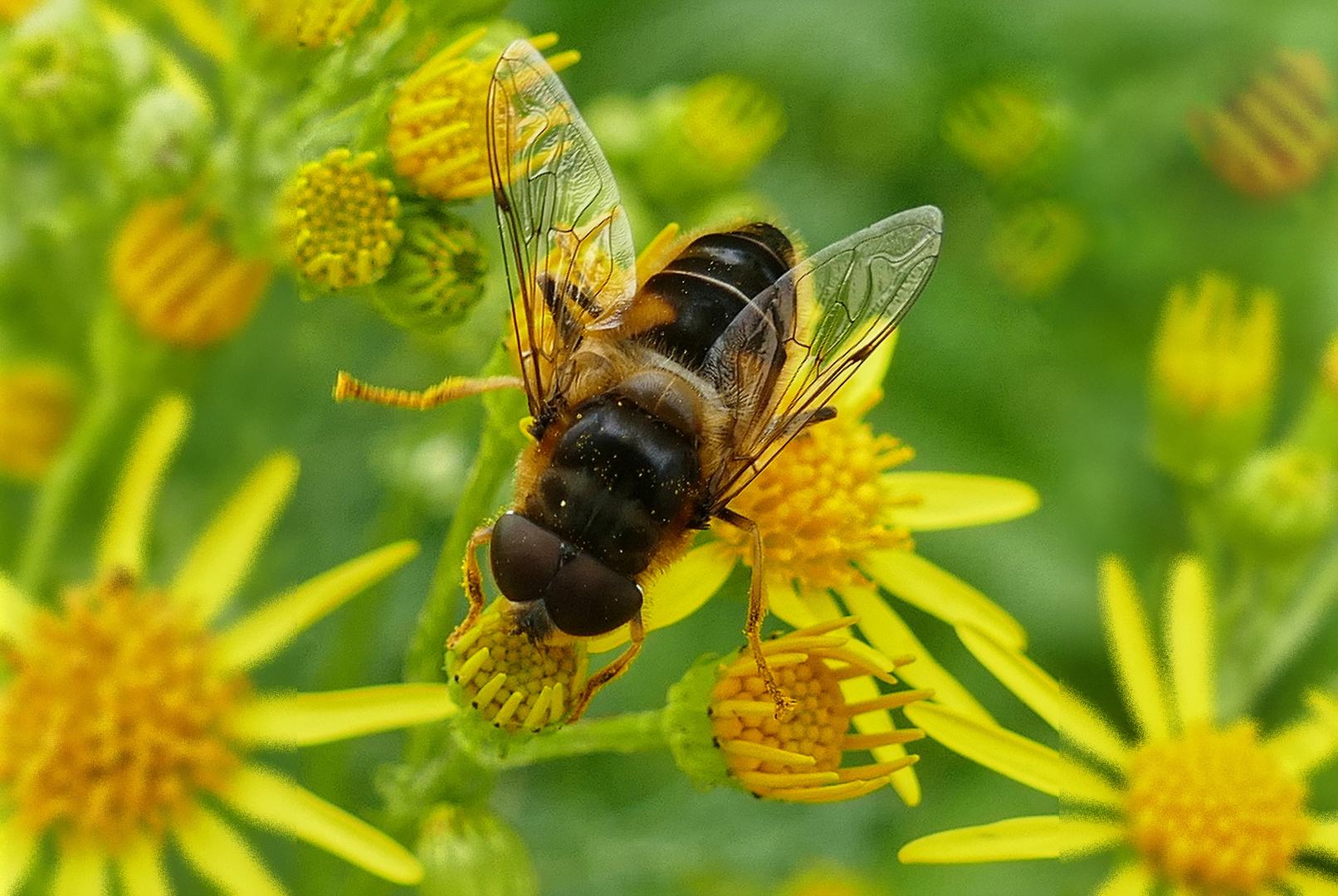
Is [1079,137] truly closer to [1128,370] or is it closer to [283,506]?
[1128,370]

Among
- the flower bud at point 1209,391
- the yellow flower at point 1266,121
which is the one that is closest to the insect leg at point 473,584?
the flower bud at point 1209,391

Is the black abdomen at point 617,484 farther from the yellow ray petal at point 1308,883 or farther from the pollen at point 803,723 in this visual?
the yellow ray petal at point 1308,883

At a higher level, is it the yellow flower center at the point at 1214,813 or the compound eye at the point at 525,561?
the compound eye at the point at 525,561

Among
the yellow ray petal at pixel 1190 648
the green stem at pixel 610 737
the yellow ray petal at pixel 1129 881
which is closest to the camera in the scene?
the green stem at pixel 610 737

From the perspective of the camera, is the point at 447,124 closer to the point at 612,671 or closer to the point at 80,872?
the point at 612,671

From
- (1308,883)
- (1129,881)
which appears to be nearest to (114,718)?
(1129,881)

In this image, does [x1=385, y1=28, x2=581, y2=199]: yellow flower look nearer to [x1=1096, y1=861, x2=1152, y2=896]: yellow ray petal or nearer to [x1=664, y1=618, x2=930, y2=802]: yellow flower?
[x1=664, y1=618, x2=930, y2=802]: yellow flower

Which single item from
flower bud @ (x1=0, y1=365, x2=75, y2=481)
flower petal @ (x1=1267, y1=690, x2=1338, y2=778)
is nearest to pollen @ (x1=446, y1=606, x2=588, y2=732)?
flower bud @ (x1=0, y1=365, x2=75, y2=481)

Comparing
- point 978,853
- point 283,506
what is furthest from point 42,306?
point 978,853
